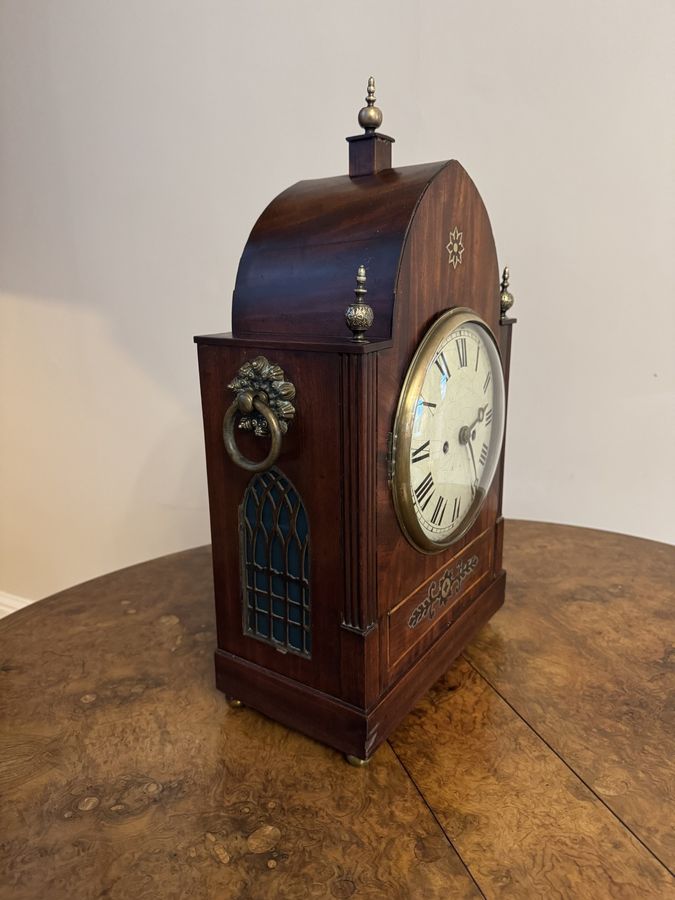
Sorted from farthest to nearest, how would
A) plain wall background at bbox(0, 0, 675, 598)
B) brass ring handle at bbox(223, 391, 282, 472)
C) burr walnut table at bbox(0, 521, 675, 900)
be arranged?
plain wall background at bbox(0, 0, 675, 598), brass ring handle at bbox(223, 391, 282, 472), burr walnut table at bbox(0, 521, 675, 900)

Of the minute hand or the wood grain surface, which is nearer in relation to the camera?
the wood grain surface

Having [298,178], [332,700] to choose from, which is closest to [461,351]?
[332,700]

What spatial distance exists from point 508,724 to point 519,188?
129 centimetres

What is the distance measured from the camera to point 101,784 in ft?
2.43

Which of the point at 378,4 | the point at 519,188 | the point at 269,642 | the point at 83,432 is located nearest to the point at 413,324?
the point at 269,642

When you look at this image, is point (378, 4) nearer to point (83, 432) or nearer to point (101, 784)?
point (83, 432)

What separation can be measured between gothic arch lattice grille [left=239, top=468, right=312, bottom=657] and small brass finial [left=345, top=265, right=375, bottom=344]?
0.21m

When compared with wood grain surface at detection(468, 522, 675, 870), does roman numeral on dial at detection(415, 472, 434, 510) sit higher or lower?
higher

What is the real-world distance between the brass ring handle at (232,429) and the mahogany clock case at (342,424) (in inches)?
1.3

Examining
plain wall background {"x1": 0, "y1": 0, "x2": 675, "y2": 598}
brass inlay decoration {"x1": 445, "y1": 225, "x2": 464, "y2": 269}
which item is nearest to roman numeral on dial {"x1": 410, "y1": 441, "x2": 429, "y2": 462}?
brass inlay decoration {"x1": 445, "y1": 225, "x2": 464, "y2": 269}

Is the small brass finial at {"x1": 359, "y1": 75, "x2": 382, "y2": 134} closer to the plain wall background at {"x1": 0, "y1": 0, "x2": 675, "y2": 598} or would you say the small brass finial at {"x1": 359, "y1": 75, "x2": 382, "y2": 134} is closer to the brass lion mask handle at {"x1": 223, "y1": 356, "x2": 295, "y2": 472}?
the brass lion mask handle at {"x1": 223, "y1": 356, "x2": 295, "y2": 472}

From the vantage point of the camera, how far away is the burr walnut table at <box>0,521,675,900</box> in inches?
24.7

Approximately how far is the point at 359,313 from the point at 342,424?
12 cm

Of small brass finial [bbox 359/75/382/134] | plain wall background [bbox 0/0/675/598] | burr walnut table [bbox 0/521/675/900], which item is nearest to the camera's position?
burr walnut table [bbox 0/521/675/900]
